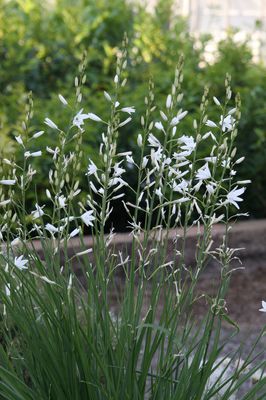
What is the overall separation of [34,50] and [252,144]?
2060mm

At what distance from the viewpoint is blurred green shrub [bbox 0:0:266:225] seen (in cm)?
612

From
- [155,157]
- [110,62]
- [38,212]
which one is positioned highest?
[110,62]

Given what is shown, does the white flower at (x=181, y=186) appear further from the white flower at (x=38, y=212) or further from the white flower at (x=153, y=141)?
the white flower at (x=38, y=212)

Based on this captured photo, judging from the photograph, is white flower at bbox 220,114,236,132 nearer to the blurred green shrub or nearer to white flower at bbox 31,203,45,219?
white flower at bbox 31,203,45,219

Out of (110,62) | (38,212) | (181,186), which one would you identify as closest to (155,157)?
(181,186)

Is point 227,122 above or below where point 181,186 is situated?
above

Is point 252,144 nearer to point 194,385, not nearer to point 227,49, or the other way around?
point 227,49

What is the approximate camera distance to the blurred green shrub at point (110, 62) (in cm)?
612

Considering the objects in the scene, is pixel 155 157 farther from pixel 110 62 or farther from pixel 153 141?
pixel 110 62

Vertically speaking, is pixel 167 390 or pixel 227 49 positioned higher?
A: pixel 227 49

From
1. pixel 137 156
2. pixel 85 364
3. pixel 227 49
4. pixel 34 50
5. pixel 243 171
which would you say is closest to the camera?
pixel 85 364

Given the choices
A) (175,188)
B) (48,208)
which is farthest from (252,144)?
(175,188)

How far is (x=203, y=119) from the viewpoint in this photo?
2.60m

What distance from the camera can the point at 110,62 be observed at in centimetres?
729
